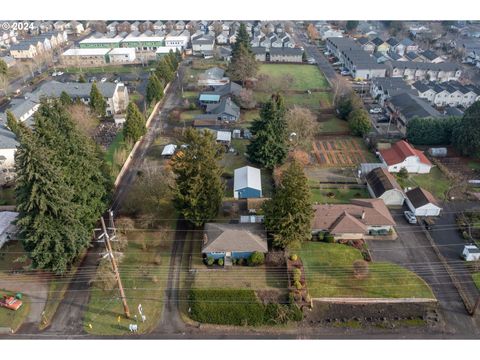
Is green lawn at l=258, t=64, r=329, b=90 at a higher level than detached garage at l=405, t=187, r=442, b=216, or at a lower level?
higher

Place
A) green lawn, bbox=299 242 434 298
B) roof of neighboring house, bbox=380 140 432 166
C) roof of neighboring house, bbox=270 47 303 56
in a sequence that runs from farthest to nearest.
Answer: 1. roof of neighboring house, bbox=270 47 303 56
2. roof of neighboring house, bbox=380 140 432 166
3. green lawn, bbox=299 242 434 298

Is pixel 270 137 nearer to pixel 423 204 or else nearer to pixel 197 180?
pixel 197 180

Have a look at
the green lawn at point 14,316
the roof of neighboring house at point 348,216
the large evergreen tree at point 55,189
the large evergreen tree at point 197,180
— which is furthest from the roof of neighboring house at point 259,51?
the green lawn at point 14,316

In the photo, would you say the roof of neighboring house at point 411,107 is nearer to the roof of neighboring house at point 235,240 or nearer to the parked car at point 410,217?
the parked car at point 410,217

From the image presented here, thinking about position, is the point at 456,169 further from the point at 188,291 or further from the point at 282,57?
the point at 282,57

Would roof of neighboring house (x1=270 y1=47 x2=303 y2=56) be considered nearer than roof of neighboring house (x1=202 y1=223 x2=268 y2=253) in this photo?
No

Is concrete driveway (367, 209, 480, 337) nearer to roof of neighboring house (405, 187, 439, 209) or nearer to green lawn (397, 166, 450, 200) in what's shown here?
roof of neighboring house (405, 187, 439, 209)

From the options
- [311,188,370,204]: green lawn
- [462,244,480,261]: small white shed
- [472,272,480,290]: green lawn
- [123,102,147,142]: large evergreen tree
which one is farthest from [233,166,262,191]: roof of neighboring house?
[472,272,480,290]: green lawn
